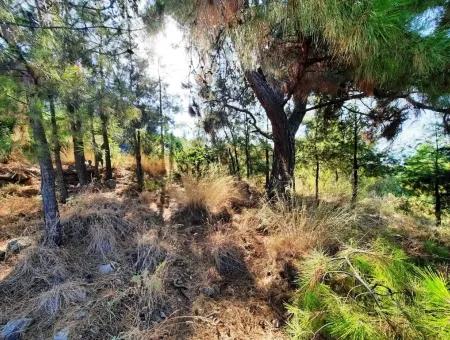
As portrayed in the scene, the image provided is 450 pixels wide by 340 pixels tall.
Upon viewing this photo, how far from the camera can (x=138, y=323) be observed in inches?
80.6

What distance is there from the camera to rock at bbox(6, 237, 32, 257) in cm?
286

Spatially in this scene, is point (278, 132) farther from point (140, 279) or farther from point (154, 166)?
point (154, 166)

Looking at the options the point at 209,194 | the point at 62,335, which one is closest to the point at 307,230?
the point at 209,194

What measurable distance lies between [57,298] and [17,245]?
41.2 inches

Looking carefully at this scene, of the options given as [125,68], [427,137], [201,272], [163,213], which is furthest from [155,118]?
[427,137]

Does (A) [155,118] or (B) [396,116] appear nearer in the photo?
(B) [396,116]

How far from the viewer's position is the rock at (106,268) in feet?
8.49

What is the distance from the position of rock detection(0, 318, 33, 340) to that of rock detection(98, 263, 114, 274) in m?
0.62

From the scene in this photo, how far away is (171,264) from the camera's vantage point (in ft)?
8.80

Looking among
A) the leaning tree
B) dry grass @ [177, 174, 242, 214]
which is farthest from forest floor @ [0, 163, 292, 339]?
the leaning tree

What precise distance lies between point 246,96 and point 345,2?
4.80 meters

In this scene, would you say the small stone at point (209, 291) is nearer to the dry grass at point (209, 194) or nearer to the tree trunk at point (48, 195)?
the dry grass at point (209, 194)

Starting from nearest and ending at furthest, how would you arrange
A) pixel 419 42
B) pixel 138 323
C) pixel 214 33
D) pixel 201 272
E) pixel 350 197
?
pixel 419 42 → pixel 214 33 → pixel 138 323 → pixel 201 272 → pixel 350 197

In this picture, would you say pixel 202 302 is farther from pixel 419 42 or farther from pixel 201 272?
pixel 419 42
